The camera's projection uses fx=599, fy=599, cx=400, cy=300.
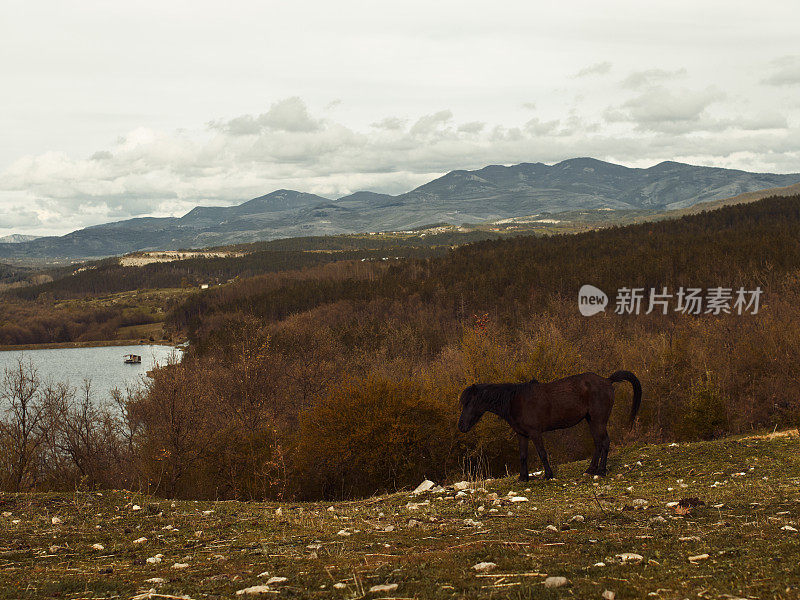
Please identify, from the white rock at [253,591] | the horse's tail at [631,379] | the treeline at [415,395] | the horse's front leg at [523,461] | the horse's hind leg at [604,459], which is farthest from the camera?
the treeline at [415,395]

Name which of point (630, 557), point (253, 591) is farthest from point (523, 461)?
point (253, 591)

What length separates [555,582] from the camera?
7.25 meters

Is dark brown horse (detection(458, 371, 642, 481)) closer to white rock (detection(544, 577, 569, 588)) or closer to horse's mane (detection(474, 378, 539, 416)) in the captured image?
horse's mane (detection(474, 378, 539, 416))

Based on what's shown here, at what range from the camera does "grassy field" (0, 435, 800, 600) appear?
7.51 metres

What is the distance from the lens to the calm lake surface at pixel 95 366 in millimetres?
129625

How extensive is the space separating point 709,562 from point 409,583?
3970 mm

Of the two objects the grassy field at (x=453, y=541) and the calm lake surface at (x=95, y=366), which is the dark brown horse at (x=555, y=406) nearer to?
the grassy field at (x=453, y=541)

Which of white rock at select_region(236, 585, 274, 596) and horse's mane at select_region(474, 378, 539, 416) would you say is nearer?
white rock at select_region(236, 585, 274, 596)

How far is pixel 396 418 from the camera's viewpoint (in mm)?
34438

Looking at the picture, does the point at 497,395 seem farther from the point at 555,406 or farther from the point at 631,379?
the point at 631,379

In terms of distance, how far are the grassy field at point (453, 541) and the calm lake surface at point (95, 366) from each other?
341 ft

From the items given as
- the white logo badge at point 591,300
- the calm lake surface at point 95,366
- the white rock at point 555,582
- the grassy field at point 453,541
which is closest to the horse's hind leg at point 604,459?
the grassy field at point 453,541

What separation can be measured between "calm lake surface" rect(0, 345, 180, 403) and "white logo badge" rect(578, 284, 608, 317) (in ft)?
262

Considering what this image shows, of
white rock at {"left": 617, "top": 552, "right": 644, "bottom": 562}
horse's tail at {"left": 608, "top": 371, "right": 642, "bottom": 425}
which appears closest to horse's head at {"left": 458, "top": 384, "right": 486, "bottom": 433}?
horse's tail at {"left": 608, "top": 371, "right": 642, "bottom": 425}
